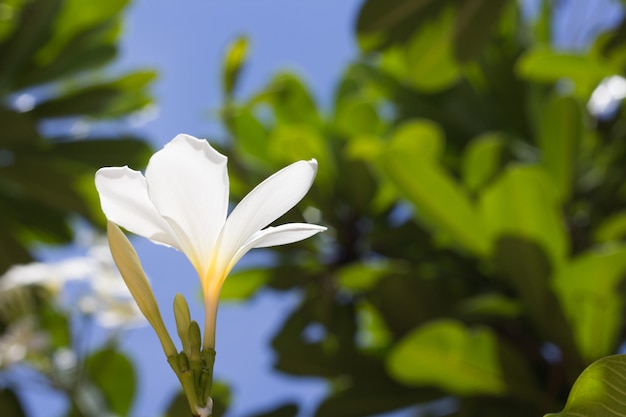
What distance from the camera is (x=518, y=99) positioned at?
2434 mm

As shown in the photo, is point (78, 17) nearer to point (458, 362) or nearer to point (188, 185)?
point (458, 362)

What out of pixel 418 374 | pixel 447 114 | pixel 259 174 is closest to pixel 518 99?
pixel 447 114

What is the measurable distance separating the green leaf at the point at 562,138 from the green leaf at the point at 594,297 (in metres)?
0.33

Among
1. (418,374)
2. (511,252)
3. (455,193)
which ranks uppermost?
(455,193)

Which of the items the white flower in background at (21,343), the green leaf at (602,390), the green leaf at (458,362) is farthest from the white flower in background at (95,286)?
the green leaf at (602,390)

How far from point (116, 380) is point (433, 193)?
34.3 inches

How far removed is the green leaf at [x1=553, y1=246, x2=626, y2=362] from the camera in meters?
1.58

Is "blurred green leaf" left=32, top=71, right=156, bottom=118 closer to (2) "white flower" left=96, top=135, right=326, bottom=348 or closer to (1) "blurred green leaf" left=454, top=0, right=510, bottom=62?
(1) "blurred green leaf" left=454, top=0, right=510, bottom=62

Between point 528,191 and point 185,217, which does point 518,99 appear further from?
point 185,217

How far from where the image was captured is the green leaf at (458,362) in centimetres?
162

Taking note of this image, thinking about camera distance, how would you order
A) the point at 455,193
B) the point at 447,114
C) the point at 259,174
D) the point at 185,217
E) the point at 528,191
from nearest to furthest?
the point at 185,217 < the point at 528,191 < the point at 455,193 < the point at 259,174 < the point at 447,114

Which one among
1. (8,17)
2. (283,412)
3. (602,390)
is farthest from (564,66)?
(602,390)

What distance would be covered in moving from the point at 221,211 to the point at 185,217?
15mm

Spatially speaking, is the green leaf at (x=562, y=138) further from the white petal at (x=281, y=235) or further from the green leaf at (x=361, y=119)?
the white petal at (x=281, y=235)
